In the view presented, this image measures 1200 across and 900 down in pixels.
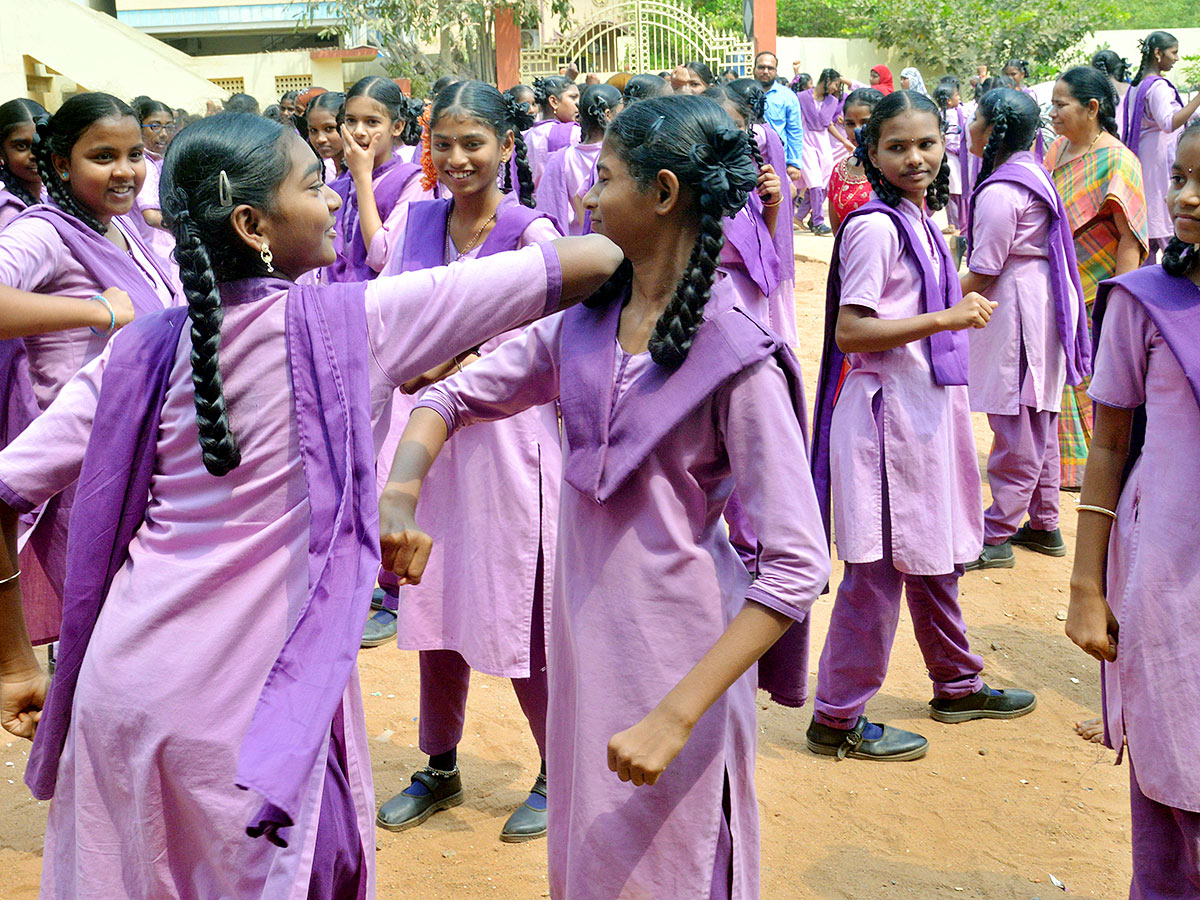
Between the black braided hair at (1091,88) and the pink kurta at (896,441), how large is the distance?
8.77ft

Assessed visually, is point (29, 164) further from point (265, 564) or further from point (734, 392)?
point (734, 392)

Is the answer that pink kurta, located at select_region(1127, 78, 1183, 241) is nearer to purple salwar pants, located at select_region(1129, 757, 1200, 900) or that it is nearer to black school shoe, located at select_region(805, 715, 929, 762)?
black school shoe, located at select_region(805, 715, 929, 762)

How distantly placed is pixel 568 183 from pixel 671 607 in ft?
21.1

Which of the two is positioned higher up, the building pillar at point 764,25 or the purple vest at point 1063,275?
the building pillar at point 764,25

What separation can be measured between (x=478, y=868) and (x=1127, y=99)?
31.1ft

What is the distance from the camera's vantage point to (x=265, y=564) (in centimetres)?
200

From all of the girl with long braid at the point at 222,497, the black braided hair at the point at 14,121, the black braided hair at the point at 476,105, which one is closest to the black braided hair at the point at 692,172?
the girl with long braid at the point at 222,497

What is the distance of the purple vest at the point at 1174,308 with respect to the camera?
229 cm

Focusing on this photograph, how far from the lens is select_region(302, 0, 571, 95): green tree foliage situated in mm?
23906

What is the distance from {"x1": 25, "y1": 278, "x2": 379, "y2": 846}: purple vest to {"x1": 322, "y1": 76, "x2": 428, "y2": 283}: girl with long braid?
2685mm

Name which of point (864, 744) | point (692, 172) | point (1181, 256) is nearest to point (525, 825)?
point (864, 744)

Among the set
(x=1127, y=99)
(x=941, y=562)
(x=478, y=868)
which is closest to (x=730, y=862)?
(x=478, y=868)

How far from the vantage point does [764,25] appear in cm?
2294

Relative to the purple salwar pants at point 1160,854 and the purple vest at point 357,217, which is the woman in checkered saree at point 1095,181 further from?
the purple salwar pants at point 1160,854
